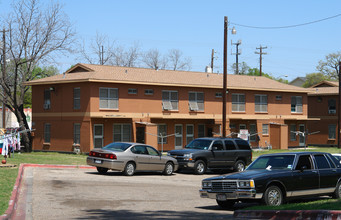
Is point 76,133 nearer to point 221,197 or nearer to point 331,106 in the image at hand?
point 221,197

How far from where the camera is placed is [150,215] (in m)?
13.9

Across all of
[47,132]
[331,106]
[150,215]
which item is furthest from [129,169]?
[331,106]

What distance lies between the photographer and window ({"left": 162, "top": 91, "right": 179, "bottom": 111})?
45.2 m

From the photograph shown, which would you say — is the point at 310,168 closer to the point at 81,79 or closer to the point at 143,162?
the point at 143,162

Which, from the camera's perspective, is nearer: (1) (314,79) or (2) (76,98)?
(2) (76,98)

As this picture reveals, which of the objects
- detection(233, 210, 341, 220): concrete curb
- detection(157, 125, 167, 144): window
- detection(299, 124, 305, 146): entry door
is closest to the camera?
detection(233, 210, 341, 220): concrete curb

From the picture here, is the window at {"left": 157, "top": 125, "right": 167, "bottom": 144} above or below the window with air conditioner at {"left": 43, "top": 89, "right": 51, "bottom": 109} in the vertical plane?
below

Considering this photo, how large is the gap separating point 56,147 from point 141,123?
267 inches

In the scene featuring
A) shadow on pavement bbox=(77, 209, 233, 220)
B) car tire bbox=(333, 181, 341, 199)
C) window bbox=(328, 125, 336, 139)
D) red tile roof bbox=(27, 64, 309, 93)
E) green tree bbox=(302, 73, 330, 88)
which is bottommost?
shadow on pavement bbox=(77, 209, 233, 220)

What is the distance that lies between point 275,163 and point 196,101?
102 feet

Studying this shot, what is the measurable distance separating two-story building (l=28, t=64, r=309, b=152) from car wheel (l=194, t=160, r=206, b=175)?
46.9ft

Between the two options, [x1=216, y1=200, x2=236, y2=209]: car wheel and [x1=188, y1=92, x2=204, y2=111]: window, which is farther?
[x1=188, y1=92, x2=204, y2=111]: window

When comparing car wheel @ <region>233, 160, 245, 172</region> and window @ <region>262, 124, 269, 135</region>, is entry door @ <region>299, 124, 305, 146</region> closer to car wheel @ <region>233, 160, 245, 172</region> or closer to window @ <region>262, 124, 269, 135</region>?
window @ <region>262, 124, 269, 135</region>

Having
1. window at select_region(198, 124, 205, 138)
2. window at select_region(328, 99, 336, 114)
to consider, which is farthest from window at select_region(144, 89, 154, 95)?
window at select_region(328, 99, 336, 114)
